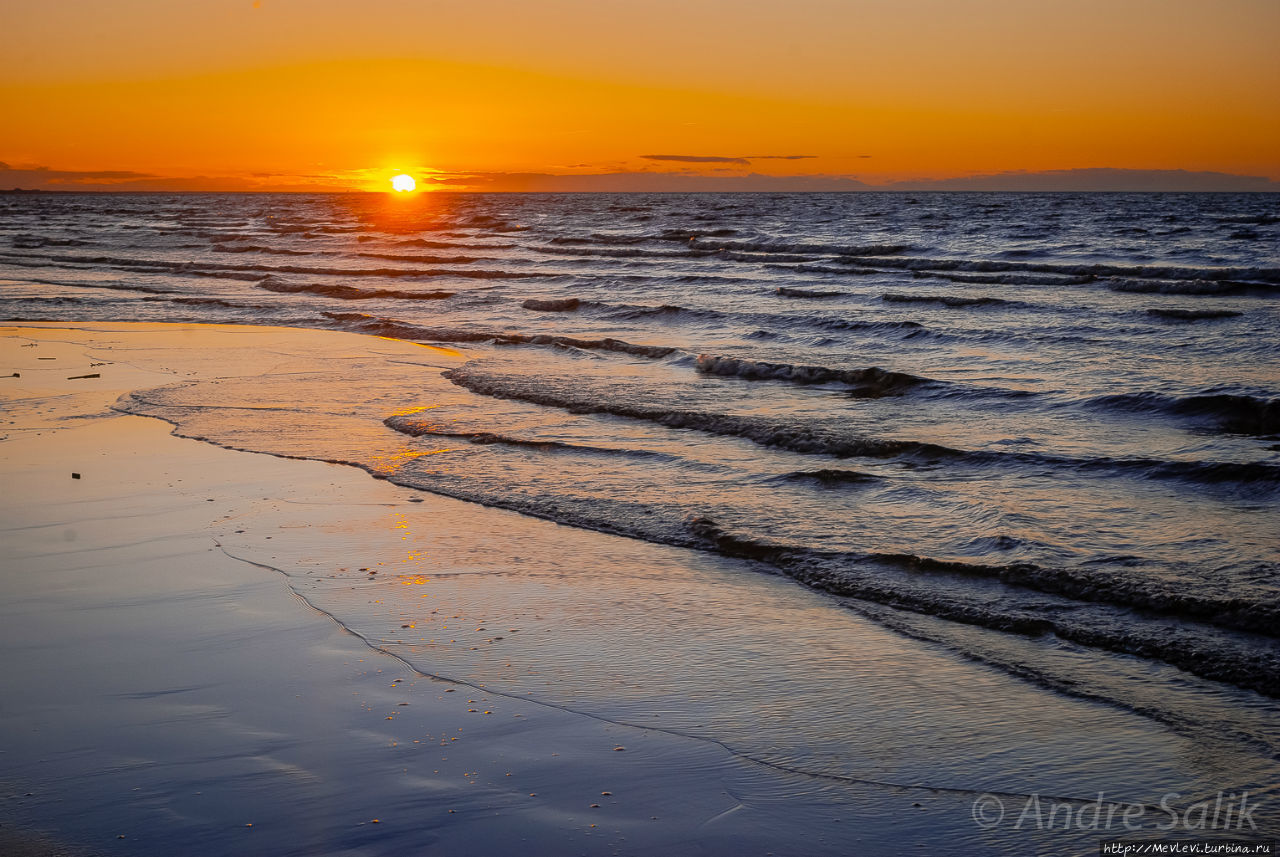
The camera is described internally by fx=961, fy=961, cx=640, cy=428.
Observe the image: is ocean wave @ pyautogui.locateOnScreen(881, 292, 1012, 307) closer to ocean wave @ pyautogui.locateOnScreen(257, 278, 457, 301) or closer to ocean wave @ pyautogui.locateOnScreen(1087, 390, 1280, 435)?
ocean wave @ pyautogui.locateOnScreen(1087, 390, 1280, 435)

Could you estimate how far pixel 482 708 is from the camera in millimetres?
3844

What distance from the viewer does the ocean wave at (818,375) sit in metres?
11.8

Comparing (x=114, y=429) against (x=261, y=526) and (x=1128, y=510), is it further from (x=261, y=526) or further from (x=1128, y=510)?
(x=1128, y=510)

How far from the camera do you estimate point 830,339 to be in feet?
52.9

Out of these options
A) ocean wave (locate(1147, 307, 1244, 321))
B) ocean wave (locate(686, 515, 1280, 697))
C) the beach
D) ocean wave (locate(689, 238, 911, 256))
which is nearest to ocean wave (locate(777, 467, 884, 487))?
ocean wave (locate(686, 515, 1280, 697))

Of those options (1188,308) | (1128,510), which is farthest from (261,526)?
(1188,308)

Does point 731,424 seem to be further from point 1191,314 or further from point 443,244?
point 443,244

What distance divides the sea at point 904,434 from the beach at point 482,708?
347mm

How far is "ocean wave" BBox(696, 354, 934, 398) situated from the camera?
465 inches

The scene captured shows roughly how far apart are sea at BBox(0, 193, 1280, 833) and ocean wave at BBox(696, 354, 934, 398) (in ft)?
0.16

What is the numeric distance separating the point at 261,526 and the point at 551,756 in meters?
3.53

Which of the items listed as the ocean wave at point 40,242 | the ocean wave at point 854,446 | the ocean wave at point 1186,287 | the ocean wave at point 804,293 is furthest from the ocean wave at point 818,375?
the ocean wave at point 40,242

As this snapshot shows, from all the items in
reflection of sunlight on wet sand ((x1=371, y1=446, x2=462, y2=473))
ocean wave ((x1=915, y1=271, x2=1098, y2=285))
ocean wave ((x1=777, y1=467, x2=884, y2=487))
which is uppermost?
ocean wave ((x1=915, y1=271, x2=1098, y2=285))

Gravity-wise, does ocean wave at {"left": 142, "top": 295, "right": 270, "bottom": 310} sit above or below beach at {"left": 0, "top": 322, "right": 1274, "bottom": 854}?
above
